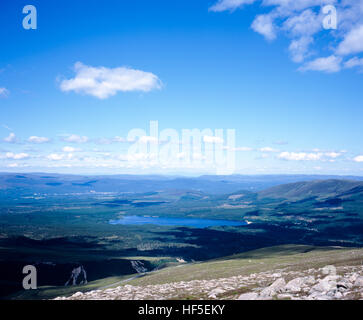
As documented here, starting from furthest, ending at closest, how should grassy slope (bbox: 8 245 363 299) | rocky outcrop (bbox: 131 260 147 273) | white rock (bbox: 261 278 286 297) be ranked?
1. rocky outcrop (bbox: 131 260 147 273)
2. grassy slope (bbox: 8 245 363 299)
3. white rock (bbox: 261 278 286 297)

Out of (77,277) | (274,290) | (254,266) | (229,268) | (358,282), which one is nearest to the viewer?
(358,282)

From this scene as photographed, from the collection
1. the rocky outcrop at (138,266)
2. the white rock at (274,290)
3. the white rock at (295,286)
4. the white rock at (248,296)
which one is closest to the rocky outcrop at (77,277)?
the rocky outcrop at (138,266)

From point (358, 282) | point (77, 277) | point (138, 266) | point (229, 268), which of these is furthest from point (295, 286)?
point (138, 266)

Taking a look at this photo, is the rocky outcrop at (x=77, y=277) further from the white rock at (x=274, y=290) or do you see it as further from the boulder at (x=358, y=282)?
the boulder at (x=358, y=282)

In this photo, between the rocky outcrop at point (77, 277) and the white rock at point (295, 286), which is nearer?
the white rock at point (295, 286)

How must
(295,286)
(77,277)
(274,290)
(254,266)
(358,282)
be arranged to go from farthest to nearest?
(77,277)
(254,266)
(295,286)
(274,290)
(358,282)

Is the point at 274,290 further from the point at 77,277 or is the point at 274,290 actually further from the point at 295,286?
the point at 77,277

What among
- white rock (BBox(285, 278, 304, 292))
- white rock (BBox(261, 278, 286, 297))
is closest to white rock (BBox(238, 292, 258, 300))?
white rock (BBox(261, 278, 286, 297))

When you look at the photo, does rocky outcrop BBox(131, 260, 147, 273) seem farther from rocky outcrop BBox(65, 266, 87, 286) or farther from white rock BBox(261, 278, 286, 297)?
white rock BBox(261, 278, 286, 297)

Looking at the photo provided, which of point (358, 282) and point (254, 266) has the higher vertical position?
point (358, 282)

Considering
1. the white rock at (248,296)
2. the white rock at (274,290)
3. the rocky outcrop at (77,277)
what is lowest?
the rocky outcrop at (77,277)

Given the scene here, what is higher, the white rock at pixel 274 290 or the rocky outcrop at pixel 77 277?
the white rock at pixel 274 290

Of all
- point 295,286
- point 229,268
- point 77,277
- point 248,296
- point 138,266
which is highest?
point 295,286
